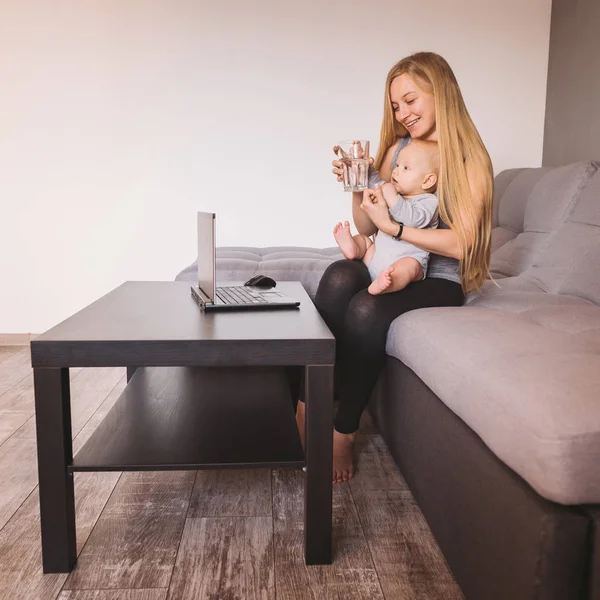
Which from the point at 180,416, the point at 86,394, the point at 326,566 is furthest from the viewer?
the point at 86,394

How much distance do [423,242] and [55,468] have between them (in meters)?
0.98

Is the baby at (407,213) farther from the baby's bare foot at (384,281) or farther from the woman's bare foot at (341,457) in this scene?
the woman's bare foot at (341,457)

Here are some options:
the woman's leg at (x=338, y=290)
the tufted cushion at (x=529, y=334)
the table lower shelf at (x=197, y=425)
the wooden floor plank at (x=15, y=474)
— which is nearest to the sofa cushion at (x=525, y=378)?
→ the tufted cushion at (x=529, y=334)

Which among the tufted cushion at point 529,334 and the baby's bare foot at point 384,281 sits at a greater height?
the baby's bare foot at point 384,281

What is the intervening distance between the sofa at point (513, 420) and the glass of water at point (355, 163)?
363mm

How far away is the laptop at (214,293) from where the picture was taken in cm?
148

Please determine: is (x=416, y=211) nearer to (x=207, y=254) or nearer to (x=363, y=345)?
(x=363, y=345)

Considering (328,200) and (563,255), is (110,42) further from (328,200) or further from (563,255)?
(563,255)

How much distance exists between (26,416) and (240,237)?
1.52m

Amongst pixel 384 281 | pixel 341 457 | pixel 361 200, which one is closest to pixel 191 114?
pixel 361 200

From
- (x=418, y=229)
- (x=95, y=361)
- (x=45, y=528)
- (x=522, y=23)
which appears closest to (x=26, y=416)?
(x=45, y=528)

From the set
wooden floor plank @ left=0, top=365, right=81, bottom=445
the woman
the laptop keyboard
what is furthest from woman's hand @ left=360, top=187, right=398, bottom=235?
wooden floor plank @ left=0, top=365, right=81, bottom=445

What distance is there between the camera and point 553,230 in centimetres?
208

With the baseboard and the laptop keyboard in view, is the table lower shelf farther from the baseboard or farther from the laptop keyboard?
the baseboard
